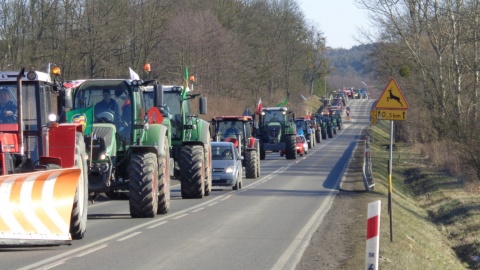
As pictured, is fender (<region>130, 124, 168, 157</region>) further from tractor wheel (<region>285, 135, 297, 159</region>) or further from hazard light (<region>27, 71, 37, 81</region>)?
tractor wheel (<region>285, 135, 297, 159</region>)

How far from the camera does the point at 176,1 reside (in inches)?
2611

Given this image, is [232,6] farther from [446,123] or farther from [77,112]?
[77,112]

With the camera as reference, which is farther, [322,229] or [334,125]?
[334,125]

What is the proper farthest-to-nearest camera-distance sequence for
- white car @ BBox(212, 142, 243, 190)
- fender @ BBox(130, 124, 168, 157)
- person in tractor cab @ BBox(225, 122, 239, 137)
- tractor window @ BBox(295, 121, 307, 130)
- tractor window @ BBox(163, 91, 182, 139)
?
tractor window @ BBox(295, 121, 307, 130) < person in tractor cab @ BBox(225, 122, 239, 137) < white car @ BBox(212, 142, 243, 190) < tractor window @ BBox(163, 91, 182, 139) < fender @ BBox(130, 124, 168, 157)

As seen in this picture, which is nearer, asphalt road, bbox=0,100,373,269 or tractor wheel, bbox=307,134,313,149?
asphalt road, bbox=0,100,373,269

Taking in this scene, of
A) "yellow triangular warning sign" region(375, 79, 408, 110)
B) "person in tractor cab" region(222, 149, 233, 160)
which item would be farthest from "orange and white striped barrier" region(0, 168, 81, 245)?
"person in tractor cab" region(222, 149, 233, 160)

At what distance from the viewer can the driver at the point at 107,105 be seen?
17922 millimetres

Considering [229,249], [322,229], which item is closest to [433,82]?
[322,229]

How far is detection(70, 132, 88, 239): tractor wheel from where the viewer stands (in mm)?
13469

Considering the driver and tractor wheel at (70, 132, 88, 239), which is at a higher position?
the driver

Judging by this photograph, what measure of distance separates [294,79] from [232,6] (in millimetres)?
24712

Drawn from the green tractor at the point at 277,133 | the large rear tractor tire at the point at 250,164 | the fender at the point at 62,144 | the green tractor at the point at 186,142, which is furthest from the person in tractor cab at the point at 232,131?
the fender at the point at 62,144

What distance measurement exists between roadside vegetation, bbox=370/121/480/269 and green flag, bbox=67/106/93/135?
5989 mm

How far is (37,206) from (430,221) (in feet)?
46.2
